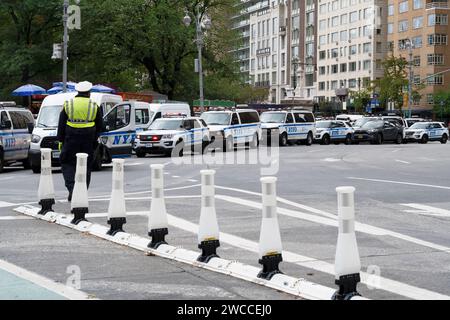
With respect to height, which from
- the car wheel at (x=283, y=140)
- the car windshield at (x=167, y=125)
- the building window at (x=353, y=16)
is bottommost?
the car wheel at (x=283, y=140)

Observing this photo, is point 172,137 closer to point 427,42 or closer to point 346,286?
point 346,286

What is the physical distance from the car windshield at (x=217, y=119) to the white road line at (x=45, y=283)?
→ 27.7 meters

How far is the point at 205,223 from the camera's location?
8164 millimetres

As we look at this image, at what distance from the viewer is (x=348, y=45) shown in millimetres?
114438

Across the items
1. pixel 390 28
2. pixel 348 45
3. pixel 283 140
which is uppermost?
pixel 390 28

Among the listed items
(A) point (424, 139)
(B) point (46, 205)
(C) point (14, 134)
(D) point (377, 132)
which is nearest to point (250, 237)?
(B) point (46, 205)

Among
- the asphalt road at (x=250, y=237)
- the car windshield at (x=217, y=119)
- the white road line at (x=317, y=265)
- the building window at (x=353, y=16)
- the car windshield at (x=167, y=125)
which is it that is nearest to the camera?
the white road line at (x=317, y=265)

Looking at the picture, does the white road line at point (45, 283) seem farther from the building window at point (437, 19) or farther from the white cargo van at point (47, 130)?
the building window at point (437, 19)

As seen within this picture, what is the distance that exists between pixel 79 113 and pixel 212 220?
16.6ft

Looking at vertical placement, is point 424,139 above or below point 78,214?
below

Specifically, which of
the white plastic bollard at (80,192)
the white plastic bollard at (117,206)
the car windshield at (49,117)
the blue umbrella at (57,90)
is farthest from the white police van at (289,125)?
the white plastic bollard at (117,206)

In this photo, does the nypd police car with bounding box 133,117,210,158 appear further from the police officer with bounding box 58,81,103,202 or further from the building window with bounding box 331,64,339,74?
the building window with bounding box 331,64,339,74

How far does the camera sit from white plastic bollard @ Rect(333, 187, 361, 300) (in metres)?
6.36

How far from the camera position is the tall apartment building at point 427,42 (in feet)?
320
